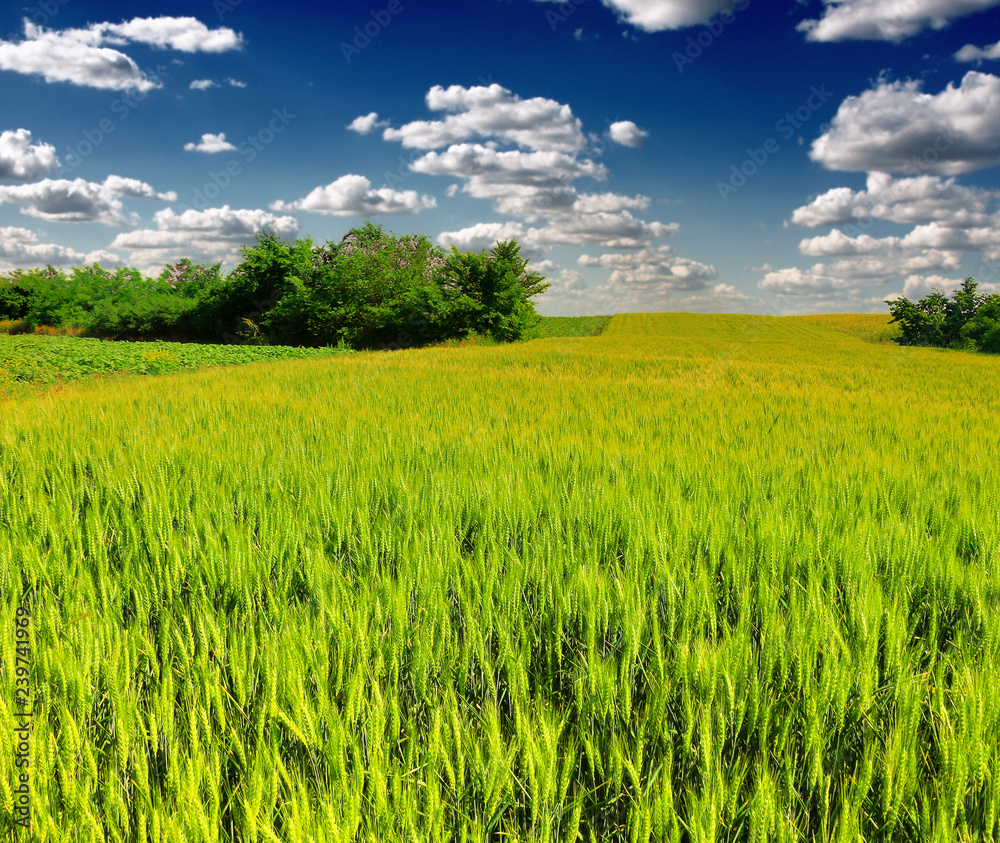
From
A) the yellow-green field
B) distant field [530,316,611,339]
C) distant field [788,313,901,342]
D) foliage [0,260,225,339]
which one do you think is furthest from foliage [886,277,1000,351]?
foliage [0,260,225,339]

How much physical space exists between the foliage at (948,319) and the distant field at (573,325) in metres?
23.5

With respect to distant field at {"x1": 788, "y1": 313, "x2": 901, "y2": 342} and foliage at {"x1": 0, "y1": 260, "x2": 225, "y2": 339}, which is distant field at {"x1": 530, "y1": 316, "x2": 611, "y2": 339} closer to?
distant field at {"x1": 788, "y1": 313, "x2": 901, "y2": 342}

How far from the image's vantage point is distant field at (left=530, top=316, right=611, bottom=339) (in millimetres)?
49094

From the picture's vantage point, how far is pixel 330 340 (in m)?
31.3

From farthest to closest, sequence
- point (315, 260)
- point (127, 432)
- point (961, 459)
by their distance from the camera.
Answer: point (315, 260) < point (127, 432) < point (961, 459)

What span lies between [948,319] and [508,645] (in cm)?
4854

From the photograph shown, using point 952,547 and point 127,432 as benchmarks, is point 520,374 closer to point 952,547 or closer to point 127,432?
point 127,432

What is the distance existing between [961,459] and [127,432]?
540 centimetres

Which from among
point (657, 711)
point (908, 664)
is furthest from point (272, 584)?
point (908, 664)

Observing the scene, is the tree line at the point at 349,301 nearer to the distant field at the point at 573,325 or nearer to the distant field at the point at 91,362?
the distant field at the point at 91,362

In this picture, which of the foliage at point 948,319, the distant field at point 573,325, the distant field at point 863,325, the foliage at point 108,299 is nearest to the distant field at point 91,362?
the foliage at point 108,299

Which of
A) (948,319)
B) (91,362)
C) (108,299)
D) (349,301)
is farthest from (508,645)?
(108,299)

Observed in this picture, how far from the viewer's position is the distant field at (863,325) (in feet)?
149

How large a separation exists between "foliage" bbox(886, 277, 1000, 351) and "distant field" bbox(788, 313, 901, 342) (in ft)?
12.4
